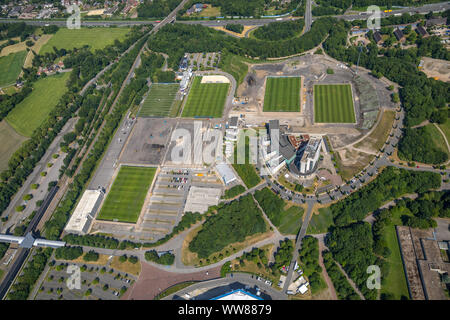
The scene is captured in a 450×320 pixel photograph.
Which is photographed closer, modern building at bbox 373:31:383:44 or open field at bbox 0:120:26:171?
open field at bbox 0:120:26:171

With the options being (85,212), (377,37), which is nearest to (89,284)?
(85,212)

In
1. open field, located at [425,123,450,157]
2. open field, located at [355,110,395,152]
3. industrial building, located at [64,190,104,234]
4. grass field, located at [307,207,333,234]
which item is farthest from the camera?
open field, located at [355,110,395,152]

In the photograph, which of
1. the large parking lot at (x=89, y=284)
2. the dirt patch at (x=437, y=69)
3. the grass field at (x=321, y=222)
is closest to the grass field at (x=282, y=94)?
the grass field at (x=321, y=222)

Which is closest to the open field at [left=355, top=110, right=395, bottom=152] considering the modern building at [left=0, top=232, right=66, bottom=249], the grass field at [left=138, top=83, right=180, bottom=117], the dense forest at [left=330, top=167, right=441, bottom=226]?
the dense forest at [left=330, top=167, right=441, bottom=226]

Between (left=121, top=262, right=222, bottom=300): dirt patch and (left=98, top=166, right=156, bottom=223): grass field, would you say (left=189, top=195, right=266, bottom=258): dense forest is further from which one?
(left=98, top=166, right=156, bottom=223): grass field

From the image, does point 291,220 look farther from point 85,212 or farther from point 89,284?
point 85,212

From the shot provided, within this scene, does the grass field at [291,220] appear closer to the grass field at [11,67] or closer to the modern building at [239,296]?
the modern building at [239,296]

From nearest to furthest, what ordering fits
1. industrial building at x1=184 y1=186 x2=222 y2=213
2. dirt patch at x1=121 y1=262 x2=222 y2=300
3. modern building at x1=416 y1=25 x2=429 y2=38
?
dirt patch at x1=121 y1=262 x2=222 y2=300 < industrial building at x1=184 y1=186 x2=222 y2=213 < modern building at x1=416 y1=25 x2=429 y2=38
